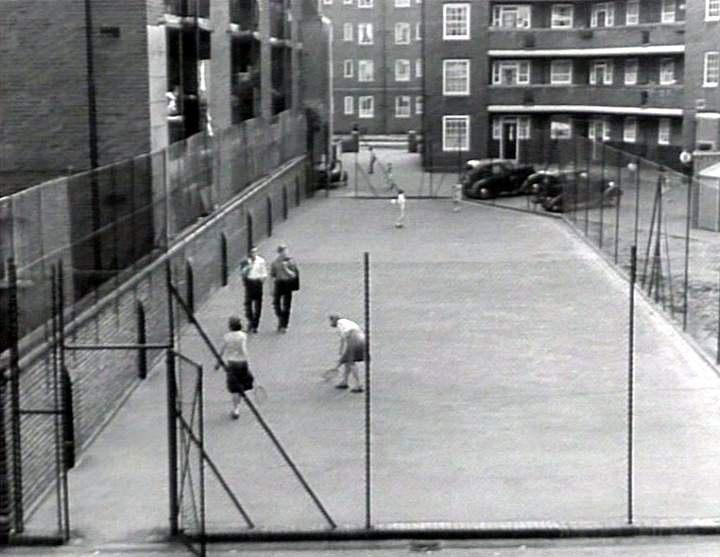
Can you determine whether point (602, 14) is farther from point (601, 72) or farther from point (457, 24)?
point (457, 24)

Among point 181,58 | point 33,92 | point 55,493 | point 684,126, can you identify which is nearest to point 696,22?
point 684,126

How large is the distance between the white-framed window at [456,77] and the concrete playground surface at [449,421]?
33727mm

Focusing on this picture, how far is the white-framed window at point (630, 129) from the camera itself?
66688mm

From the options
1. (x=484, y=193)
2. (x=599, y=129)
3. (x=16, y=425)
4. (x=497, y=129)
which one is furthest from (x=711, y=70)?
(x=16, y=425)

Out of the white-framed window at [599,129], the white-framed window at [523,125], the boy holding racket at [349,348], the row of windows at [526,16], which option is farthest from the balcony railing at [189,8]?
the white-framed window at [599,129]

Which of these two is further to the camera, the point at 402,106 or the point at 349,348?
the point at 402,106

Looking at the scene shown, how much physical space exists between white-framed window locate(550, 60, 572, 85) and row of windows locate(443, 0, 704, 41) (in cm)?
173

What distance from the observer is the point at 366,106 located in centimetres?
9081

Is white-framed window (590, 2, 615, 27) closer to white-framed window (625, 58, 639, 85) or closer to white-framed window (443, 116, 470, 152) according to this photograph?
white-framed window (625, 58, 639, 85)

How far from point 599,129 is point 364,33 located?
81.2ft

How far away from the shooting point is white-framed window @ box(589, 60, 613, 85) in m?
68.4

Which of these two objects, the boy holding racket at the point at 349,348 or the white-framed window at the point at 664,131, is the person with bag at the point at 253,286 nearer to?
the boy holding racket at the point at 349,348

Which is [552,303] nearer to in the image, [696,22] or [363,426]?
[363,426]

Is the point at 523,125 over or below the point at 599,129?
over
